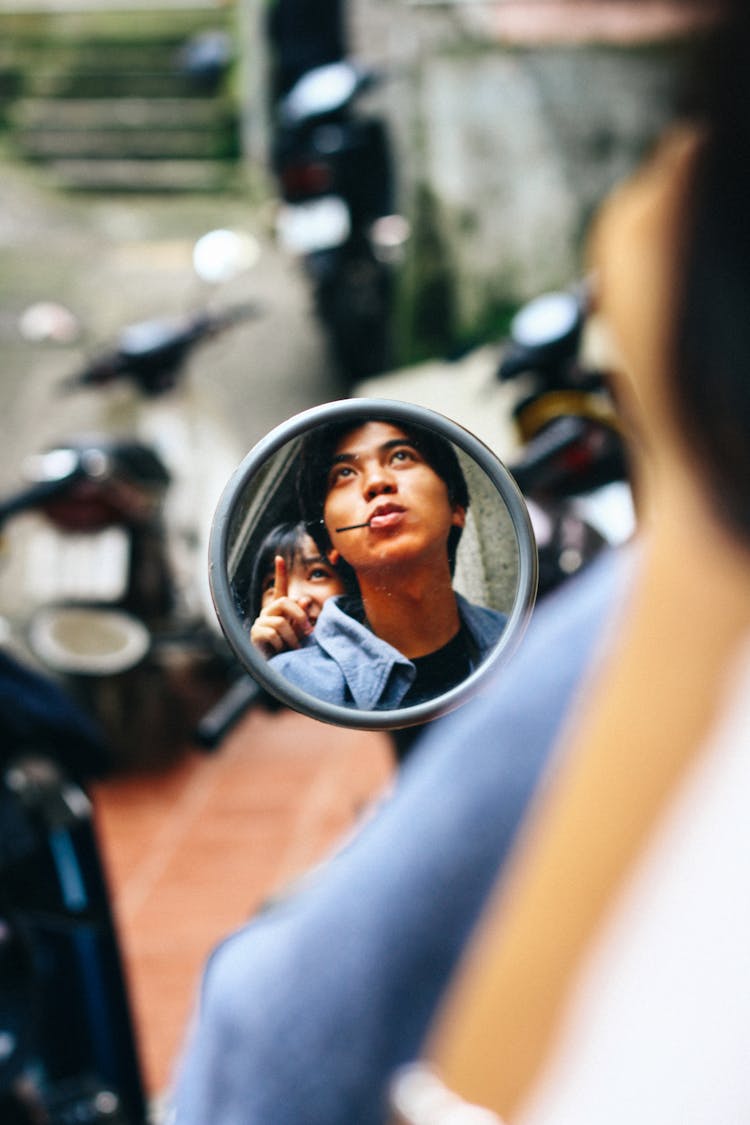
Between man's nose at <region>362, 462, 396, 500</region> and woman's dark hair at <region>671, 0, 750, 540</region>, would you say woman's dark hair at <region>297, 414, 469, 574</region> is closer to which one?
man's nose at <region>362, 462, 396, 500</region>

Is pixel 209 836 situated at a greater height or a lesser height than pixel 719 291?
lesser

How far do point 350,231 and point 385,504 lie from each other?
422 cm

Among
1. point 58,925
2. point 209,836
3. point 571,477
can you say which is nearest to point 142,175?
point 209,836

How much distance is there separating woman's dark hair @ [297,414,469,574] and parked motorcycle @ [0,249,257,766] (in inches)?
93.9

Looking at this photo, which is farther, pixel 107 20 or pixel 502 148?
pixel 107 20

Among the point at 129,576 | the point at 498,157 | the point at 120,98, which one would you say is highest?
the point at 120,98

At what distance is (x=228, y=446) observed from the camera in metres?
3.79

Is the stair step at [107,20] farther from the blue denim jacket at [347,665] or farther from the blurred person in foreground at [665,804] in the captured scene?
the blue denim jacket at [347,665]

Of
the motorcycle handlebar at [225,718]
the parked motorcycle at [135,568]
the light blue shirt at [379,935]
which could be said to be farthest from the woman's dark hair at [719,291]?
the parked motorcycle at [135,568]

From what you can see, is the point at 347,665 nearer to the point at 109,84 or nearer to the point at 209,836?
the point at 209,836

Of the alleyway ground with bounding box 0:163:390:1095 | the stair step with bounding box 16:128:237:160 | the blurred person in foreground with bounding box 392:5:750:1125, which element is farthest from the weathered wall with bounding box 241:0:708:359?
the blurred person in foreground with bounding box 392:5:750:1125

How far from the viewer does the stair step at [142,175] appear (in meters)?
6.53

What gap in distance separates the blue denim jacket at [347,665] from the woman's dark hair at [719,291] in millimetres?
134

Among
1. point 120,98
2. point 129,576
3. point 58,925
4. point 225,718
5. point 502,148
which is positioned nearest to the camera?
point 225,718
